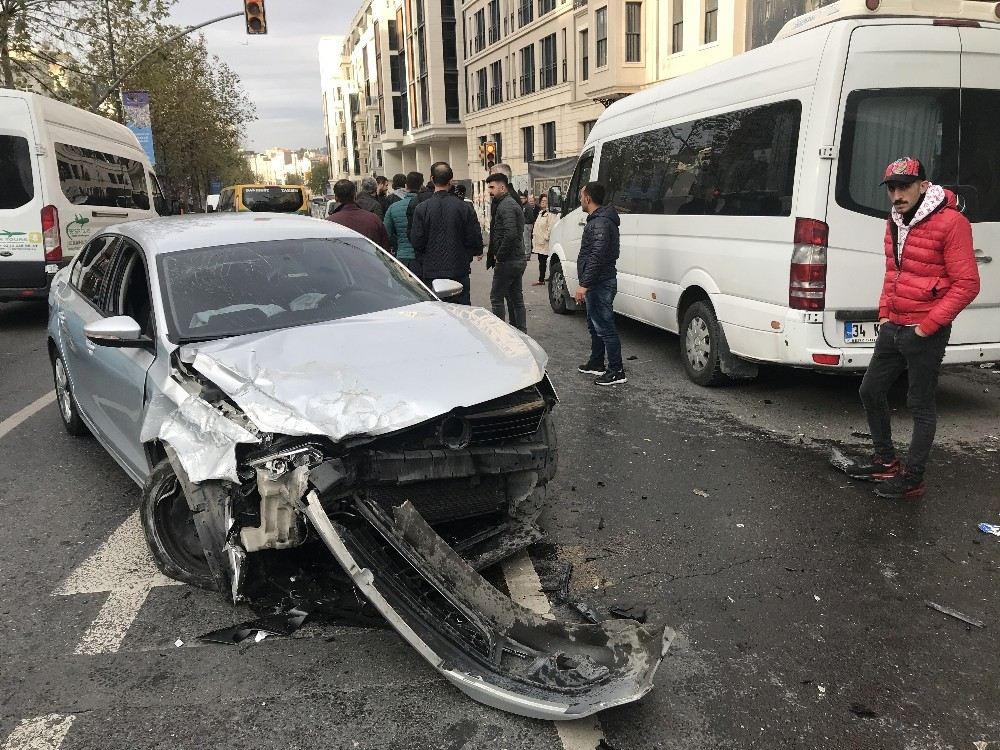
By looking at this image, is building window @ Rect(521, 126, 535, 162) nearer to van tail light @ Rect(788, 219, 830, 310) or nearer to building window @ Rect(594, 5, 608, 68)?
building window @ Rect(594, 5, 608, 68)

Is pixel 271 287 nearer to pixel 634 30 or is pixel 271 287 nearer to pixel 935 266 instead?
pixel 935 266

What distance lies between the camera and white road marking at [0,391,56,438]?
6215mm

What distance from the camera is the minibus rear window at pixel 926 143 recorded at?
5.50 metres

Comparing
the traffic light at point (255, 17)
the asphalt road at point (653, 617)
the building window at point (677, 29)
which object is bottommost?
the asphalt road at point (653, 617)

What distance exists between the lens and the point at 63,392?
5.94m

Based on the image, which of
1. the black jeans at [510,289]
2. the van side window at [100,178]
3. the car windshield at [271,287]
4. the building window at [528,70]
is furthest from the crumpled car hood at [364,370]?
the building window at [528,70]

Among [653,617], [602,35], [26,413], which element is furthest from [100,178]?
[602,35]

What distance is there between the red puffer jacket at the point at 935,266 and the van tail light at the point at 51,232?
9.79 meters

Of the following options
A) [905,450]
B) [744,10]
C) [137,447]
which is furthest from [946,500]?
[744,10]

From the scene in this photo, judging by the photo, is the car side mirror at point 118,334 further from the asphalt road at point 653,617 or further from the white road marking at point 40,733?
the white road marking at point 40,733

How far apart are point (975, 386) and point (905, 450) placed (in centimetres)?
221

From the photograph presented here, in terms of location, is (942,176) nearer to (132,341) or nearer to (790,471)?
(790,471)

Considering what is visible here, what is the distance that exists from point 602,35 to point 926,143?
24.9m

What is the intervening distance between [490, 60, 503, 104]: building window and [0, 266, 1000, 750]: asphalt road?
38.9m
